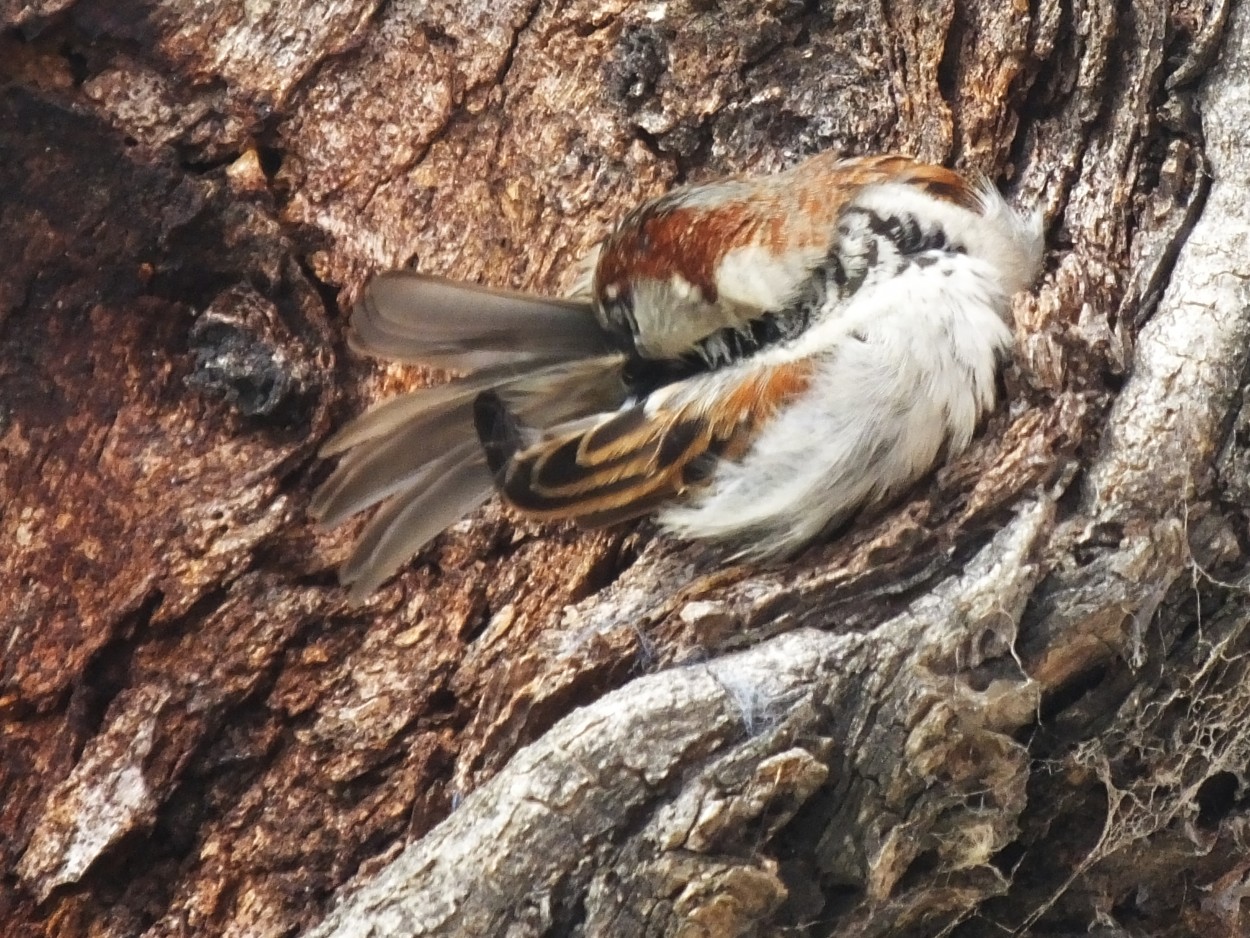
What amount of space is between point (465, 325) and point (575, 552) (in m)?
0.30

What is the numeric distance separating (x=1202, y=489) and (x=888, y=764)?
1.42 feet

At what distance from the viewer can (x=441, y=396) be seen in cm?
153

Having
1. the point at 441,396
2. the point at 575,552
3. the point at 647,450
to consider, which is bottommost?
the point at 575,552

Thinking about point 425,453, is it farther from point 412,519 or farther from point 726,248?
point 726,248

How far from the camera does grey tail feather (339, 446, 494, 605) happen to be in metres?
1.46

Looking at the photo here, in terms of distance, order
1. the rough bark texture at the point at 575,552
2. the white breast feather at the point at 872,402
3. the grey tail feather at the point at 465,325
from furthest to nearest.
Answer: the grey tail feather at the point at 465,325
the white breast feather at the point at 872,402
the rough bark texture at the point at 575,552

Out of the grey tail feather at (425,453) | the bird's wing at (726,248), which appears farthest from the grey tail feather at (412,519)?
the bird's wing at (726,248)

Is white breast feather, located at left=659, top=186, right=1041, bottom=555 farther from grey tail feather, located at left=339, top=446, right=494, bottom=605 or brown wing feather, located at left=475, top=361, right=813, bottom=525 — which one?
grey tail feather, located at left=339, top=446, right=494, bottom=605

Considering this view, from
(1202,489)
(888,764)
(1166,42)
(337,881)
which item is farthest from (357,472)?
(1166,42)

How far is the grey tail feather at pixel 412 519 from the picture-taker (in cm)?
146

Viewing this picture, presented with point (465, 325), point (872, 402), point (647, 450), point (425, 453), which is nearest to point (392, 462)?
point (425, 453)

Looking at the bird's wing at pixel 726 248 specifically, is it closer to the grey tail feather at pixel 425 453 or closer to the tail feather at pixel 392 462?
the grey tail feather at pixel 425 453

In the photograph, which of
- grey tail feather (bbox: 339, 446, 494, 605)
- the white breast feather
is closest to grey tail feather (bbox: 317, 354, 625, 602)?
grey tail feather (bbox: 339, 446, 494, 605)

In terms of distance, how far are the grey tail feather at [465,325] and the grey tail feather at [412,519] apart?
0.13 m
